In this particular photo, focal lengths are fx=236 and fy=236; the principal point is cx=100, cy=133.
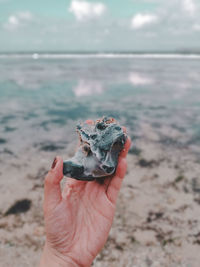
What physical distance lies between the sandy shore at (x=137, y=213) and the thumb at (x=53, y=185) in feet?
4.85

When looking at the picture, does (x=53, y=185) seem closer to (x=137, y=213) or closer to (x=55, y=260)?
(x=55, y=260)

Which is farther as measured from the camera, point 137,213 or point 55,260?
point 137,213

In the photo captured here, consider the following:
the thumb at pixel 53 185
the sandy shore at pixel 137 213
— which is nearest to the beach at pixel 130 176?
the sandy shore at pixel 137 213

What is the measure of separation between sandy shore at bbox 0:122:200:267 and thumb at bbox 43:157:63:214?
4.85 feet

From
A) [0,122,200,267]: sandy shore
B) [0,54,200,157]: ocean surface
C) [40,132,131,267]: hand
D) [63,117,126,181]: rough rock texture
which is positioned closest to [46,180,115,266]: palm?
[40,132,131,267]: hand

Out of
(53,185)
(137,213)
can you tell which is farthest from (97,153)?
(137,213)

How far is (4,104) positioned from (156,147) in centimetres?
717

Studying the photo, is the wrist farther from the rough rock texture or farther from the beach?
the beach

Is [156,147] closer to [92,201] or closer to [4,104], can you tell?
[92,201]

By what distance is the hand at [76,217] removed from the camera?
227 cm

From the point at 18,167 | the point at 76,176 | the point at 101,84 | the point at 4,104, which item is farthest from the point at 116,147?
the point at 101,84

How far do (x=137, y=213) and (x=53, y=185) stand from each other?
2.30 meters

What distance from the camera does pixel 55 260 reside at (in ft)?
7.80

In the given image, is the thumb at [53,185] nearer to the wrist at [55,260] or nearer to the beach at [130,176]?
the wrist at [55,260]
